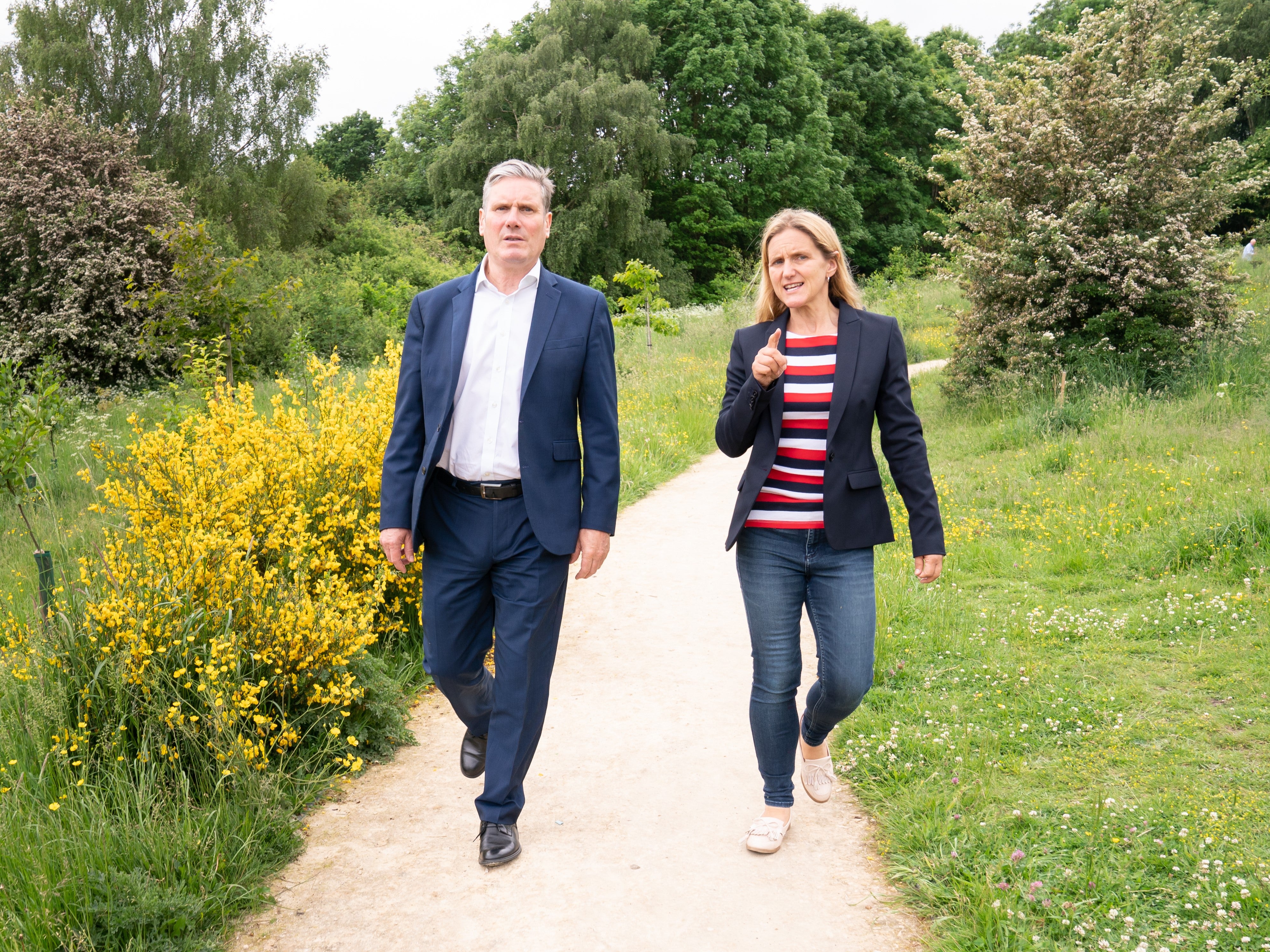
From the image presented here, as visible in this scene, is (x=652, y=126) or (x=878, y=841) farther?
(x=652, y=126)

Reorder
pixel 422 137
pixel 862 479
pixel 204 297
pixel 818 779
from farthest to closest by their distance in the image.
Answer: pixel 422 137, pixel 204 297, pixel 818 779, pixel 862 479

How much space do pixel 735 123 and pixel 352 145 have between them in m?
27.4

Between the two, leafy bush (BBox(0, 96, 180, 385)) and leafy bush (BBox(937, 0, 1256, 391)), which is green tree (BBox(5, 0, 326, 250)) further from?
leafy bush (BBox(937, 0, 1256, 391))

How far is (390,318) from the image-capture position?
2134 cm

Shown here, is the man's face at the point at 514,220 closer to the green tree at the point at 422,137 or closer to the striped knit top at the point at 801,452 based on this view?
the striped knit top at the point at 801,452

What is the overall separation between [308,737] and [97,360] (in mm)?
12394

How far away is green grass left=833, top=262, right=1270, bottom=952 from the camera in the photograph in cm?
284

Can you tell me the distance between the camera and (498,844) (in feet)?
10.5

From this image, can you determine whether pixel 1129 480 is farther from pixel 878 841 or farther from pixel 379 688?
pixel 379 688

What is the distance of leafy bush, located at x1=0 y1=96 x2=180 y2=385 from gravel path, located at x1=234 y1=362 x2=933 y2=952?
11.2 meters

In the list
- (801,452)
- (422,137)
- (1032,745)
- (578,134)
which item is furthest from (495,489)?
(422,137)

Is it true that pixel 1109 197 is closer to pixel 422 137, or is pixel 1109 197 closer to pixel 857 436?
pixel 857 436

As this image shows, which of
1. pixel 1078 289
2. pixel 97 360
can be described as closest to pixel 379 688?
pixel 1078 289

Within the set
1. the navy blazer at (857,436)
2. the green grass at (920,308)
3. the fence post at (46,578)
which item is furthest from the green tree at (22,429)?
the green grass at (920,308)
